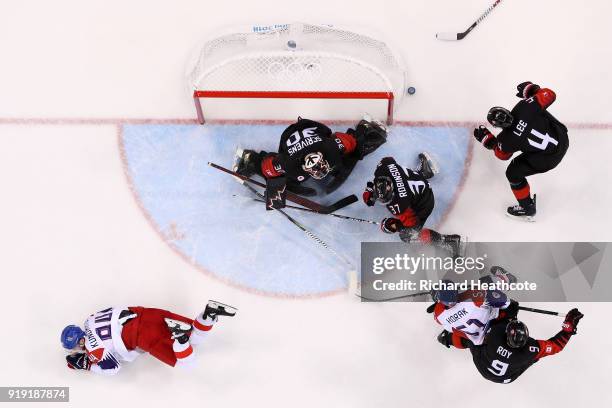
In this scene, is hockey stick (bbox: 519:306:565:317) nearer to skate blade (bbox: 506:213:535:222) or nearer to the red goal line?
skate blade (bbox: 506:213:535:222)

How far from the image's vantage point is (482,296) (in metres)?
4.57

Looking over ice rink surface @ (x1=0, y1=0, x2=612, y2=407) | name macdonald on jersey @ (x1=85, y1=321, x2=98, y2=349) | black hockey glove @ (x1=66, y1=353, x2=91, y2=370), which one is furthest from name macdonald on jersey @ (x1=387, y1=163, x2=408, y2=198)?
black hockey glove @ (x1=66, y1=353, x2=91, y2=370)

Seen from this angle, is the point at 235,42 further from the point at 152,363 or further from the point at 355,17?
the point at 152,363

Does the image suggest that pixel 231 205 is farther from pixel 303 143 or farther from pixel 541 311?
pixel 541 311

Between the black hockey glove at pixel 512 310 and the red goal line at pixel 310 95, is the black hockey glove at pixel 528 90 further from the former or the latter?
the black hockey glove at pixel 512 310

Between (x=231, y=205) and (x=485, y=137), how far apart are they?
206 cm

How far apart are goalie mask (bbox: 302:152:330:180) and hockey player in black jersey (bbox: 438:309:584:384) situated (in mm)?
1644

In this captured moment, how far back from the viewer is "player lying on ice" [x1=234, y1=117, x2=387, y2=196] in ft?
15.0

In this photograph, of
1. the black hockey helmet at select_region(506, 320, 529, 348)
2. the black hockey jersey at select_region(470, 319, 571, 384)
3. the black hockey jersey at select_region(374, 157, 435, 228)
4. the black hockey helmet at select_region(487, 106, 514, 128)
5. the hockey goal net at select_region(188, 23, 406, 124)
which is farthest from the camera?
the hockey goal net at select_region(188, 23, 406, 124)

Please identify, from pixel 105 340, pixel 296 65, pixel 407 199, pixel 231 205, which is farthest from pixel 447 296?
pixel 105 340

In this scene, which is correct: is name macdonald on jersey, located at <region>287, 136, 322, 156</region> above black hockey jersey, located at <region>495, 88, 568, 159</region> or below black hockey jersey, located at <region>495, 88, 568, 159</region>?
below

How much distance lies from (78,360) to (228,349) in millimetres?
1105

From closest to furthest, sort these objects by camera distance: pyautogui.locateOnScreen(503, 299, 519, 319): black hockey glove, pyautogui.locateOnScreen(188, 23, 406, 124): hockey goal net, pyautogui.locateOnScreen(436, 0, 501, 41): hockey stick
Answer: pyautogui.locateOnScreen(503, 299, 519, 319): black hockey glove
pyautogui.locateOnScreen(188, 23, 406, 124): hockey goal net
pyautogui.locateOnScreen(436, 0, 501, 41): hockey stick

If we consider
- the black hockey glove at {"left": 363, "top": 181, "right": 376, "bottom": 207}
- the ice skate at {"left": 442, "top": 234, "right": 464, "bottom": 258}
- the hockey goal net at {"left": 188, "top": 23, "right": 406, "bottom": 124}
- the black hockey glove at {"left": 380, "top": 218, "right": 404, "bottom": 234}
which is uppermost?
the hockey goal net at {"left": 188, "top": 23, "right": 406, "bottom": 124}
